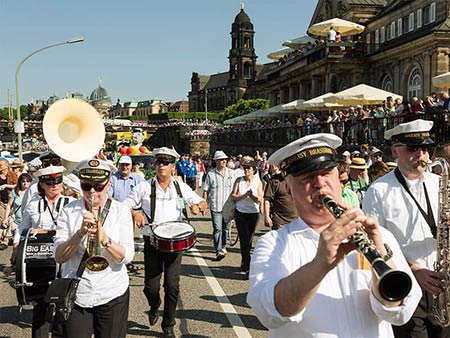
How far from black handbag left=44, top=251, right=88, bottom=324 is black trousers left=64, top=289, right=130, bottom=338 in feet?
0.25

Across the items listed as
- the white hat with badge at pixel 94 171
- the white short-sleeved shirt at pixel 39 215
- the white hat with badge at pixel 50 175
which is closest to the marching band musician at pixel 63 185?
the white short-sleeved shirt at pixel 39 215

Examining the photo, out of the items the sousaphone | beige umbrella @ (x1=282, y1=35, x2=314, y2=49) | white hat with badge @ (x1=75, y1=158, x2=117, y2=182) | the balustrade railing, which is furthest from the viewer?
beige umbrella @ (x1=282, y1=35, x2=314, y2=49)

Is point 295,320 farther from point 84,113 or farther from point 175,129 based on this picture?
point 175,129

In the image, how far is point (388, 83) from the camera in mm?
38688

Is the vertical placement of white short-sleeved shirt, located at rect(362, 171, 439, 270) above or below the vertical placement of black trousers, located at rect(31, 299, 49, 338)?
above

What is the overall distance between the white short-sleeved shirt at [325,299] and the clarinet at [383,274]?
161 mm

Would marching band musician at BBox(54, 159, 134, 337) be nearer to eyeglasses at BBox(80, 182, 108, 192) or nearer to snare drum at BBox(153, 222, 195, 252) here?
eyeglasses at BBox(80, 182, 108, 192)

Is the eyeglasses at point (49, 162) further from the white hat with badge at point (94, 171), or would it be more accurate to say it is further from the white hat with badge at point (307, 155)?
the white hat with badge at point (307, 155)

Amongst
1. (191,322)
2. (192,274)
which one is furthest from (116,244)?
(192,274)

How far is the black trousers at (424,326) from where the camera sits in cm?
358

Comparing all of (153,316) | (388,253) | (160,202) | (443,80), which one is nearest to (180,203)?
(160,202)

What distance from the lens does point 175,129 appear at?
8481 centimetres

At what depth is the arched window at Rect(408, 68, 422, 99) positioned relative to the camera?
34.2m

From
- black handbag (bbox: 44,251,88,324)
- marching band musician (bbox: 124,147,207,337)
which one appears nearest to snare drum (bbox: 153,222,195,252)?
marching band musician (bbox: 124,147,207,337)
